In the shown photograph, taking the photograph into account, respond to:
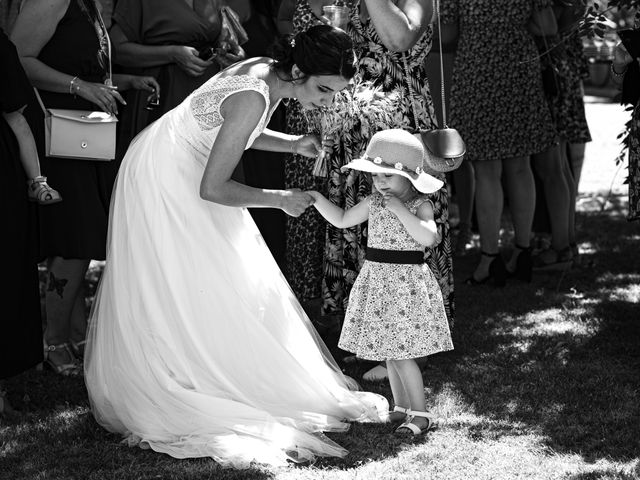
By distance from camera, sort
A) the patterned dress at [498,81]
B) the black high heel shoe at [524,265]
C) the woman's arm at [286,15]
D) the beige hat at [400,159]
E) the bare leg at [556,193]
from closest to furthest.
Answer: the beige hat at [400,159]
the woman's arm at [286,15]
the patterned dress at [498,81]
the black high heel shoe at [524,265]
the bare leg at [556,193]

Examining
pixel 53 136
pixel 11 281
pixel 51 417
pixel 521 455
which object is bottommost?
pixel 51 417

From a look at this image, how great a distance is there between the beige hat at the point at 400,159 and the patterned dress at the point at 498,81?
2.63 m

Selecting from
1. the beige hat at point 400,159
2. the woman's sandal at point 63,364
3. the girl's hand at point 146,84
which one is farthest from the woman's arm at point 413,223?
the woman's sandal at point 63,364

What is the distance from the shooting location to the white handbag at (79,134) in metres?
4.70

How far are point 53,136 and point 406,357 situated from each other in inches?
73.4

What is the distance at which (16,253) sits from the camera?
14.4 ft

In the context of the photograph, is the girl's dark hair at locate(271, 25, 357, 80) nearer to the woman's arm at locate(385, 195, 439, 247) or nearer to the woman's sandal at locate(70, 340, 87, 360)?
the woman's arm at locate(385, 195, 439, 247)

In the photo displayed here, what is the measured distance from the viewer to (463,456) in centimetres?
391

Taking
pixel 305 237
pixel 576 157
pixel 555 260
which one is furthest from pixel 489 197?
pixel 305 237

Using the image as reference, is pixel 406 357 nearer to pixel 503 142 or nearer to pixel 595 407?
pixel 595 407

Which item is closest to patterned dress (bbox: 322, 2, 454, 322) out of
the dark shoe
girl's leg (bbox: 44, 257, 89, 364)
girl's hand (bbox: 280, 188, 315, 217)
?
girl's hand (bbox: 280, 188, 315, 217)

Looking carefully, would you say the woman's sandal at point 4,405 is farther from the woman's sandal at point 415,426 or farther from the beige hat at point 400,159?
the beige hat at point 400,159

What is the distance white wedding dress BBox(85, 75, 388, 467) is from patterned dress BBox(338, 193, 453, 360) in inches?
10.1

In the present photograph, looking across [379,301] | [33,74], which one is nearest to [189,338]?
[379,301]
